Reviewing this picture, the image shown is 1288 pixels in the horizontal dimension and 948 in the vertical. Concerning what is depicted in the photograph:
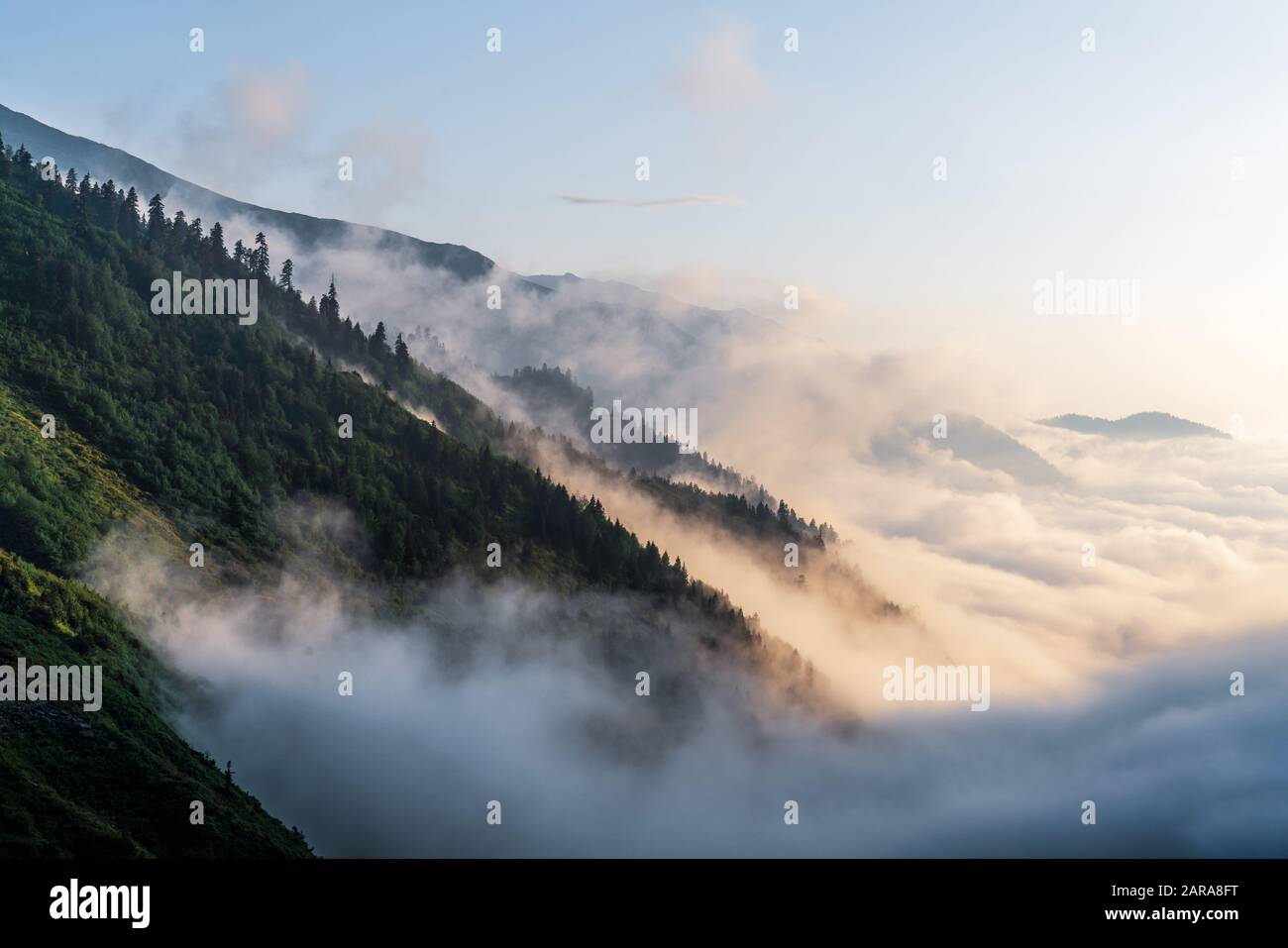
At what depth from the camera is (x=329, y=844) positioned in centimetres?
19150

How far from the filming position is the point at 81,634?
499 feet

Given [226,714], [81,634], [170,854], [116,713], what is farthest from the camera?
[226,714]

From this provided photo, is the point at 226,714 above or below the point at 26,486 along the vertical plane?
below
